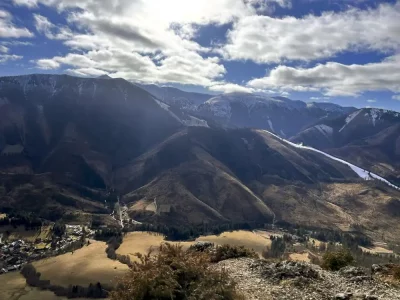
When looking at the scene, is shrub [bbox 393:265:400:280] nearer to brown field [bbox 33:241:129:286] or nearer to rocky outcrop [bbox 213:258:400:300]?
rocky outcrop [bbox 213:258:400:300]

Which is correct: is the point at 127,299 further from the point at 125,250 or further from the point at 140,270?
the point at 125,250

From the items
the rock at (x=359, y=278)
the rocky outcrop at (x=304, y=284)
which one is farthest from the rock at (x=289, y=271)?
the rock at (x=359, y=278)

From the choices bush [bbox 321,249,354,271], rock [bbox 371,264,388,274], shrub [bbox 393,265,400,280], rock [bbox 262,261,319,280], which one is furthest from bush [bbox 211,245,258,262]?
shrub [bbox 393,265,400,280]

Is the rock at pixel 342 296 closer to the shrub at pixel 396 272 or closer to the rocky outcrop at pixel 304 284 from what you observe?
the rocky outcrop at pixel 304 284

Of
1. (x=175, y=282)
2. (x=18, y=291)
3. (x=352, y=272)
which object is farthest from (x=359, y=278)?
(x=18, y=291)

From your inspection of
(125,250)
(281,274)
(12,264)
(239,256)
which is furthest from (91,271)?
(281,274)

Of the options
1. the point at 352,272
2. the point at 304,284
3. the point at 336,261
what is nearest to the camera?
the point at 304,284

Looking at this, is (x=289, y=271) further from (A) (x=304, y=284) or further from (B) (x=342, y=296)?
(B) (x=342, y=296)
